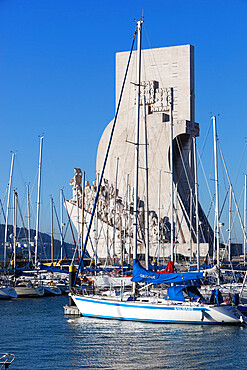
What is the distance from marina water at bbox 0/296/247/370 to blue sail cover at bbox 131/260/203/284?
4.56 feet

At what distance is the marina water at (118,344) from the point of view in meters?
14.5

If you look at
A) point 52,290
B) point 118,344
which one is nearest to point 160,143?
point 52,290

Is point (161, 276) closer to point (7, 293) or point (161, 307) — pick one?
point (161, 307)

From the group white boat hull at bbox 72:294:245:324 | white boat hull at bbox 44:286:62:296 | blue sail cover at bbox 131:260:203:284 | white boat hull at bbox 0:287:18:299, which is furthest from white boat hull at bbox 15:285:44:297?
blue sail cover at bbox 131:260:203:284

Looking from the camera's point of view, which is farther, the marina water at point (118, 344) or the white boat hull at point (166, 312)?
the white boat hull at point (166, 312)

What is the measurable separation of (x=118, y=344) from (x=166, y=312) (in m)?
2.69

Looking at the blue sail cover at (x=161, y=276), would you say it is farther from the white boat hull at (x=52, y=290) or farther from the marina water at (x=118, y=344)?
the white boat hull at (x=52, y=290)

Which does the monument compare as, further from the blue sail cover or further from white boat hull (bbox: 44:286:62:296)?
the blue sail cover

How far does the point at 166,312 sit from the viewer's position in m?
18.8

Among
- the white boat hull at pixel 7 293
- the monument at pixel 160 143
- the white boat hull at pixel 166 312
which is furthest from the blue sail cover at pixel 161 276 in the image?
the monument at pixel 160 143

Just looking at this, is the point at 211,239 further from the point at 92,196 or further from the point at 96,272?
the point at 96,272

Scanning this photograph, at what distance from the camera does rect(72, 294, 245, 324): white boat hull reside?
18484 millimetres

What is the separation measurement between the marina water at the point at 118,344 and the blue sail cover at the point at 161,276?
1.39m

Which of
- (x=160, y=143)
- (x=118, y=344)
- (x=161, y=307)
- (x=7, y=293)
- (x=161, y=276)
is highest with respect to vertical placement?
(x=160, y=143)
